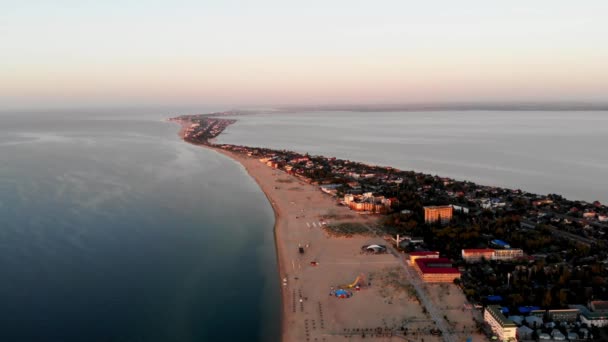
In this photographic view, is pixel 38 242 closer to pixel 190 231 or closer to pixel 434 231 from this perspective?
pixel 190 231

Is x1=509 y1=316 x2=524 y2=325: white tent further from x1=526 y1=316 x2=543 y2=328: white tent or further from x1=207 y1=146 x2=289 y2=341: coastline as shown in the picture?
x1=207 y1=146 x2=289 y2=341: coastline

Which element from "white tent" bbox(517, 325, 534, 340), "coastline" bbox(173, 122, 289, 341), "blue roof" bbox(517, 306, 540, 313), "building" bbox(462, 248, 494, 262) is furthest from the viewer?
"building" bbox(462, 248, 494, 262)

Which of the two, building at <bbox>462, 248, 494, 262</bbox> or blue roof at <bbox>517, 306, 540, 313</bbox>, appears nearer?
blue roof at <bbox>517, 306, 540, 313</bbox>

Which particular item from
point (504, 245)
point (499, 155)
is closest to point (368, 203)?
point (504, 245)

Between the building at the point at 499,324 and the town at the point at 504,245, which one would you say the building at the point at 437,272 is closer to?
the town at the point at 504,245

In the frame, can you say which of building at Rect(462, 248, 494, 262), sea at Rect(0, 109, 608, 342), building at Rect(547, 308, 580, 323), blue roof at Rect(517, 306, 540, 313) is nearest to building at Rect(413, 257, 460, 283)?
building at Rect(462, 248, 494, 262)

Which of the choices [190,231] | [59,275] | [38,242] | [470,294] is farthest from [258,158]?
[470,294]

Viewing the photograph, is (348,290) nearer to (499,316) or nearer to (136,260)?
(499,316)
